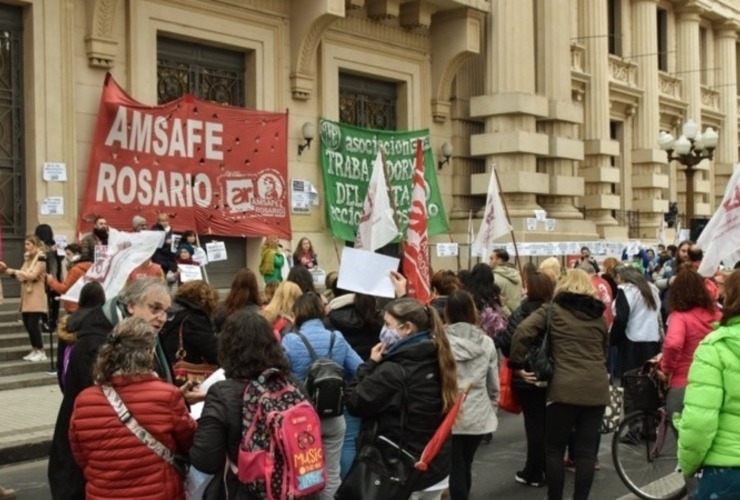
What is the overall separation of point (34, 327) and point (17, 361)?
1.67 ft

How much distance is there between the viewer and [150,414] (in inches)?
157

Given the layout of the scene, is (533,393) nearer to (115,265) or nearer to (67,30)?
(115,265)

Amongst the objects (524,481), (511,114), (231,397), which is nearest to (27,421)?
(524,481)

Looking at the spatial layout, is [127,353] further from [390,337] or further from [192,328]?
[192,328]

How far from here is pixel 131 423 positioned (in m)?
3.96

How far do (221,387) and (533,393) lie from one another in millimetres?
3741

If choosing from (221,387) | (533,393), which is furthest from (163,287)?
(533,393)

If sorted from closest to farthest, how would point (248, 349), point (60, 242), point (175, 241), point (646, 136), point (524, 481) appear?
point (248, 349)
point (524, 481)
point (60, 242)
point (175, 241)
point (646, 136)

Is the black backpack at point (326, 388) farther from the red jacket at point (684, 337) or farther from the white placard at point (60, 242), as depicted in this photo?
the white placard at point (60, 242)

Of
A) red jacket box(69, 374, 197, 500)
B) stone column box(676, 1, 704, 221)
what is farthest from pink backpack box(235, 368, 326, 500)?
stone column box(676, 1, 704, 221)

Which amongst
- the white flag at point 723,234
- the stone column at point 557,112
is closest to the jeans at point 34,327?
the white flag at point 723,234

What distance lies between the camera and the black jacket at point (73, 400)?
475 cm

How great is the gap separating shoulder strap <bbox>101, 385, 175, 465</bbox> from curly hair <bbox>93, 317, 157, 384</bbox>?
65 mm

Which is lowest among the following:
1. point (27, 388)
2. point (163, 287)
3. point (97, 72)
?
point (27, 388)
